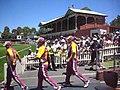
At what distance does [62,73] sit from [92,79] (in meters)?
0.76

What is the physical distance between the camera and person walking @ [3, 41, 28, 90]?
4914 millimetres

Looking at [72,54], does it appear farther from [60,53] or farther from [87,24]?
[60,53]

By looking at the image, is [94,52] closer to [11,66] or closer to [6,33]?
[11,66]

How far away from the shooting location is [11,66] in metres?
5.03

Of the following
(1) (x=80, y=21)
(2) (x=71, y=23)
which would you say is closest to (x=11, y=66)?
(2) (x=71, y=23)

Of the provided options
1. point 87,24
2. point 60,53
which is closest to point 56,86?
point 87,24

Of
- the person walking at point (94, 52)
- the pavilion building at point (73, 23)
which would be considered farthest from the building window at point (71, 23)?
the person walking at point (94, 52)

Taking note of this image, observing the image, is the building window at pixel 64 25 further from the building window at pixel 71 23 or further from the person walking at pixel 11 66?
the person walking at pixel 11 66

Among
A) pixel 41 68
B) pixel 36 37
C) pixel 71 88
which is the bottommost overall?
pixel 71 88

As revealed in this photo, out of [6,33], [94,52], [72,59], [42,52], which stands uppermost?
[6,33]

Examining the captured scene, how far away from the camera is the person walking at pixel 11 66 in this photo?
16.1 feet

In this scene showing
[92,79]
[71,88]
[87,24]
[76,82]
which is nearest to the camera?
[87,24]

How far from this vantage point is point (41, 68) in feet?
17.5

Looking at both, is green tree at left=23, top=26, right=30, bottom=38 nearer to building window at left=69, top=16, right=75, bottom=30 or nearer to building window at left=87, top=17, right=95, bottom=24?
building window at left=69, top=16, right=75, bottom=30
